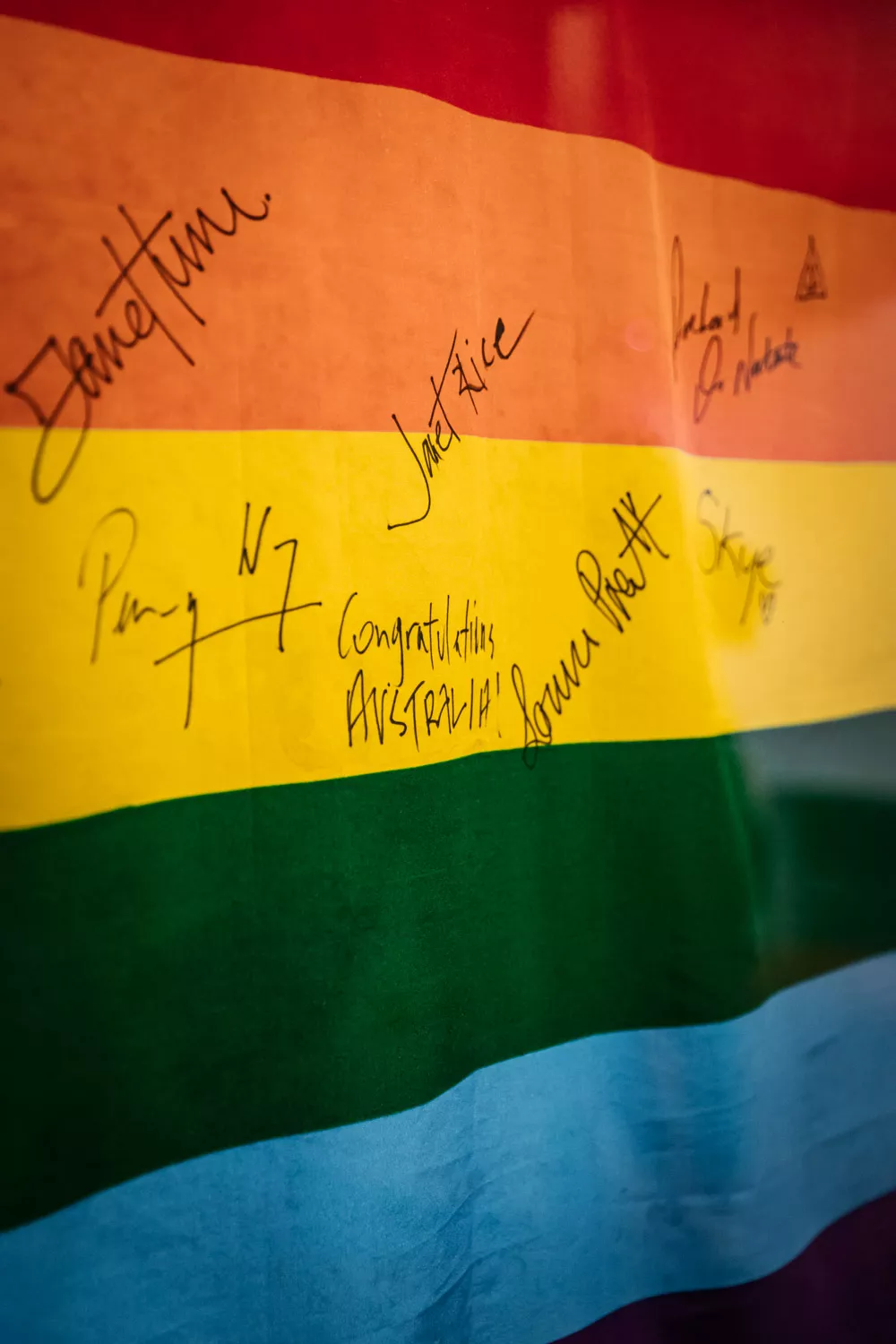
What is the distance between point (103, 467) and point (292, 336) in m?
0.16

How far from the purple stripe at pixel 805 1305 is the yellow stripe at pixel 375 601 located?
1.66 feet

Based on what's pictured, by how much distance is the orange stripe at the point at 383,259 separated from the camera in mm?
584

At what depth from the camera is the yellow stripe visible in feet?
1.95

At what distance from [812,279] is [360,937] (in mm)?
740

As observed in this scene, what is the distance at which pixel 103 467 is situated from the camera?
1.97 feet

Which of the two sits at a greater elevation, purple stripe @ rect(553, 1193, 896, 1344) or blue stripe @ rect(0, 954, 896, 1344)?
blue stripe @ rect(0, 954, 896, 1344)
